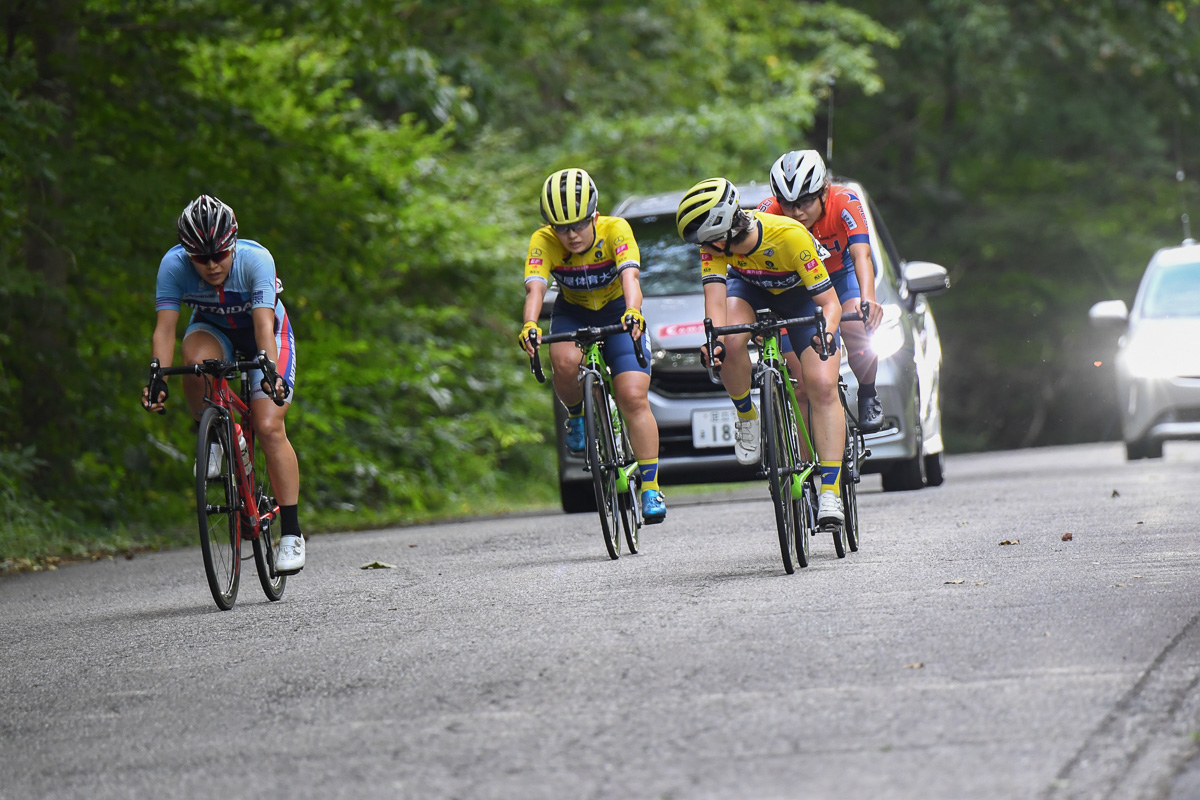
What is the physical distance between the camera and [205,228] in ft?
24.4

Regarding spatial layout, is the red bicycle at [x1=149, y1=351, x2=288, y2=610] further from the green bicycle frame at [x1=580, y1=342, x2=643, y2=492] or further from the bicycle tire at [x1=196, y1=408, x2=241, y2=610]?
the green bicycle frame at [x1=580, y1=342, x2=643, y2=492]

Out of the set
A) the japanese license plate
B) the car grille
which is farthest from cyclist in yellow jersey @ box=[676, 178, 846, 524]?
the car grille

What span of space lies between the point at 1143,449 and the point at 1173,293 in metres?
1.44

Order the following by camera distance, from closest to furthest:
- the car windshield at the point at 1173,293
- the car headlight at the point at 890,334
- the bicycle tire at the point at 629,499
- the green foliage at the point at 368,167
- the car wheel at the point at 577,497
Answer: the bicycle tire at the point at 629,499 < the car headlight at the point at 890,334 < the car wheel at the point at 577,497 < the green foliage at the point at 368,167 < the car windshield at the point at 1173,293

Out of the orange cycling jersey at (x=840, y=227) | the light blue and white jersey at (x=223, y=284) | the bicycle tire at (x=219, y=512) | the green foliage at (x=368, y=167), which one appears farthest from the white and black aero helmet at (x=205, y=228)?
the green foliage at (x=368, y=167)

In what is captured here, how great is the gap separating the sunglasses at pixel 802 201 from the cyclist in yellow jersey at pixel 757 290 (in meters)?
0.46

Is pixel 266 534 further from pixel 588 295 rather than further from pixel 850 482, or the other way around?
pixel 850 482

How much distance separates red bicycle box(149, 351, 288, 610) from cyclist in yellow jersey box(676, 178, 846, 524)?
1.95 metres

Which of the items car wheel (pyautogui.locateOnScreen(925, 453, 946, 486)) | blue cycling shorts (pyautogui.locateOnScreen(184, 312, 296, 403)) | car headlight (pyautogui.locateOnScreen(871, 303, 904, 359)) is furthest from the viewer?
car wheel (pyautogui.locateOnScreen(925, 453, 946, 486))

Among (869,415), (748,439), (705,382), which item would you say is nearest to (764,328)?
(748,439)

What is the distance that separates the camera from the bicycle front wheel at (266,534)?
304 inches

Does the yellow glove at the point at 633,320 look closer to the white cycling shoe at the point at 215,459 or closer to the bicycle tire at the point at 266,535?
the bicycle tire at the point at 266,535

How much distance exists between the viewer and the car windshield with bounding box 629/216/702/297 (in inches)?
482

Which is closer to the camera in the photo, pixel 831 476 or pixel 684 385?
pixel 831 476
